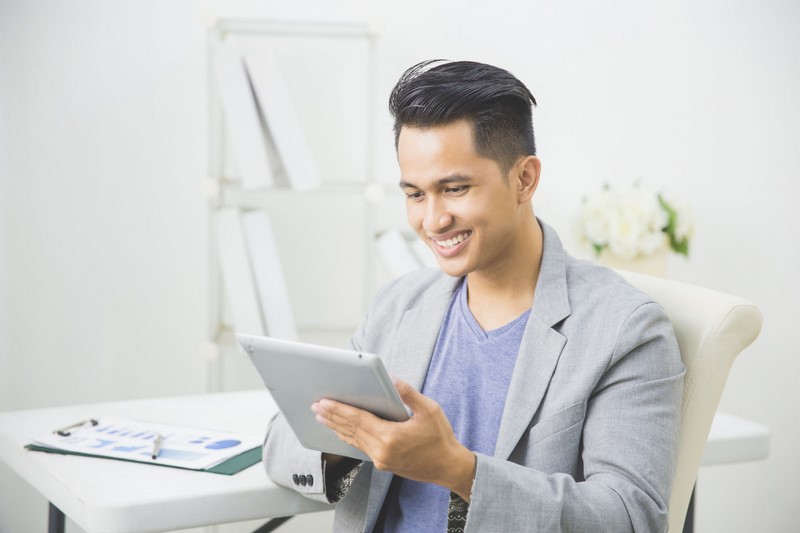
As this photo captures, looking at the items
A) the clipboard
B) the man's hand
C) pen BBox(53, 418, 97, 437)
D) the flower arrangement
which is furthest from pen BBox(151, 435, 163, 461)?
the flower arrangement

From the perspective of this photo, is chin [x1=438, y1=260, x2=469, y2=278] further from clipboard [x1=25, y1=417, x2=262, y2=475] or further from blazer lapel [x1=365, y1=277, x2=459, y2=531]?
clipboard [x1=25, y1=417, x2=262, y2=475]

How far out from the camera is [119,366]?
2545 mm

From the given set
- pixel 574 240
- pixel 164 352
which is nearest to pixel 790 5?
pixel 574 240

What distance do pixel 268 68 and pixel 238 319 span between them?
626 mm

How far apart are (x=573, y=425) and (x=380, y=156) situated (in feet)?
4.97

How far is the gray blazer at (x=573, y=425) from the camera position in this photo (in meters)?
1.09

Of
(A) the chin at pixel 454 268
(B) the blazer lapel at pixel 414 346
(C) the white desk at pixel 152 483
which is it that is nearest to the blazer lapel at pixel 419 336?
(B) the blazer lapel at pixel 414 346

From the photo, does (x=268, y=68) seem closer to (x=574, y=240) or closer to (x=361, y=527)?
(x=574, y=240)

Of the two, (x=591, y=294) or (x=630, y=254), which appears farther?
(x=630, y=254)

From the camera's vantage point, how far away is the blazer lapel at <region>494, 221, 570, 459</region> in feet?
3.95

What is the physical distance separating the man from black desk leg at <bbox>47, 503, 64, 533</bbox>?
37 centimetres

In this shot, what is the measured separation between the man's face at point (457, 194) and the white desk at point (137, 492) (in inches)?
17.3

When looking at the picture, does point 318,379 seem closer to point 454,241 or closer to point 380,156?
point 454,241

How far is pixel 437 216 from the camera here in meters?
1.26
